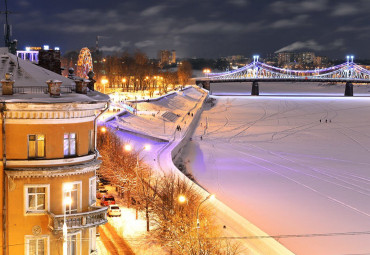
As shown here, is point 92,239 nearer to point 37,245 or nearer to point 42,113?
point 37,245

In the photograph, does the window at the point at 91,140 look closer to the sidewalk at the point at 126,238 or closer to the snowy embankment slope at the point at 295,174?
the sidewalk at the point at 126,238

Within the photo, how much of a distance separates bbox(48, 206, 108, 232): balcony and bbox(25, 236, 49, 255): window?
29 centimetres

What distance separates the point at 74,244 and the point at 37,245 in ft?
2.27

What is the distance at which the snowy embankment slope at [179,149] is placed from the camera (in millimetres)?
18391

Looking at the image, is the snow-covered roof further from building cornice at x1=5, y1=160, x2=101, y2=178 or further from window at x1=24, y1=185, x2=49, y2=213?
window at x1=24, y1=185, x2=49, y2=213

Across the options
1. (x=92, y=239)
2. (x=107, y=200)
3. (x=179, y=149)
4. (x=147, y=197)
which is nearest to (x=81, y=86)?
(x=92, y=239)

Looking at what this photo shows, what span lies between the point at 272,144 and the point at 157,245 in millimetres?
32577

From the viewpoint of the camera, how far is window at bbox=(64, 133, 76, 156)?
32.6 feet

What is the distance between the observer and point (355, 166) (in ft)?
126

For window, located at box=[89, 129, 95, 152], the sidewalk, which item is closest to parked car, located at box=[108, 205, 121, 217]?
the sidewalk

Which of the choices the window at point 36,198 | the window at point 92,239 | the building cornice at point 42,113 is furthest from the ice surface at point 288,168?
the building cornice at point 42,113

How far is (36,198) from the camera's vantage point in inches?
381

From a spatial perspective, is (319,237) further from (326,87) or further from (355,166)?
(326,87)

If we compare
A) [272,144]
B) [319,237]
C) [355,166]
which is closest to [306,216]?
[319,237]
